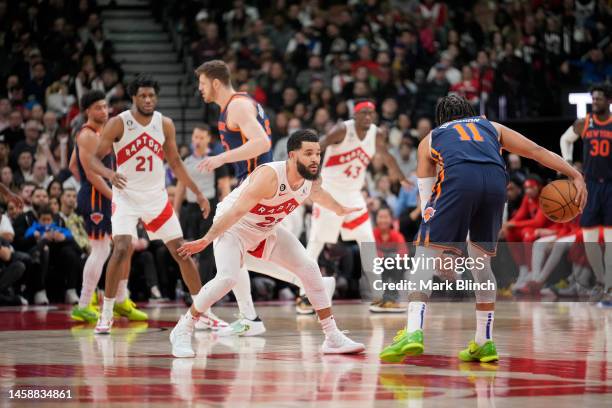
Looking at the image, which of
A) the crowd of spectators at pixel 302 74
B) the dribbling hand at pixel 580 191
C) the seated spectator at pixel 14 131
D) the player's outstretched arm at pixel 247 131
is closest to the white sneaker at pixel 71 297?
the crowd of spectators at pixel 302 74

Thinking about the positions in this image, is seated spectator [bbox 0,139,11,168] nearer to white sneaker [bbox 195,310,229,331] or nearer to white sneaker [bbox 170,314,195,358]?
white sneaker [bbox 195,310,229,331]

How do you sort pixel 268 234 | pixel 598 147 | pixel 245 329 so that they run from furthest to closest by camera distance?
1. pixel 598 147
2. pixel 245 329
3. pixel 268 234

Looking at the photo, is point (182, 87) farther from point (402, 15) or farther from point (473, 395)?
point (473, 395)

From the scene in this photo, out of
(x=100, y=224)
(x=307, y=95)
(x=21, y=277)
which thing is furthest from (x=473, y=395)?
(x=307, y=95)

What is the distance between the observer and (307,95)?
1680cm

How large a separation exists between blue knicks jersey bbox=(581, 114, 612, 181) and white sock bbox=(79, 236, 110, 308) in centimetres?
531

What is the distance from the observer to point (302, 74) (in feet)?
57.4

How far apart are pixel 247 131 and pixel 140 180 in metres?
1.21

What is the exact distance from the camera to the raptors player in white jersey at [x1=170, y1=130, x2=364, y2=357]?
6.82m

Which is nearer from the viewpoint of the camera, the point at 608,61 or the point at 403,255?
the point at 403,255

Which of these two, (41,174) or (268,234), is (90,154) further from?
(41,174)

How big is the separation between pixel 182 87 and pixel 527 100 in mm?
5807

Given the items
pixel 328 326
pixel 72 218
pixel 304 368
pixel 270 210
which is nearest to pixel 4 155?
pixel 72 218

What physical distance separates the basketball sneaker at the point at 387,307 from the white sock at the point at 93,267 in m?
2.79
